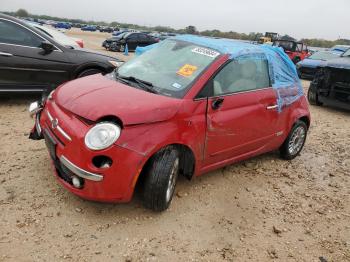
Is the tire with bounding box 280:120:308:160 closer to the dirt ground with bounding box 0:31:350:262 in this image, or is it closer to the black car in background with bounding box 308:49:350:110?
the dirt ground with bounding box 0:31:350:262

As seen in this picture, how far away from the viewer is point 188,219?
12.2 feet

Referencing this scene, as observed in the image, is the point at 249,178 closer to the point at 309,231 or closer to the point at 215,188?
→ the point at 215,188

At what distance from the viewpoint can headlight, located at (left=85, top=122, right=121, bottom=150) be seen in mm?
3146

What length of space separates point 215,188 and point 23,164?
2233 millimetres

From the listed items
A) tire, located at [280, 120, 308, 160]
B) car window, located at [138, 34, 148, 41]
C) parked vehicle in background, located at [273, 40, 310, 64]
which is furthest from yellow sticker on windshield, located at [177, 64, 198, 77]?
car window, located at [138, 34, 148, 41]

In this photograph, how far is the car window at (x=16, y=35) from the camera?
645cm

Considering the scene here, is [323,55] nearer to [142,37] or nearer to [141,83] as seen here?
[142,37]

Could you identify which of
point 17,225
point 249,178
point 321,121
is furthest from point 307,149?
point 17,225

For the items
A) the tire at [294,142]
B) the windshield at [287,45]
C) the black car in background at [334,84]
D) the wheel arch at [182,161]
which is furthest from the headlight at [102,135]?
the windshield at [287,45]

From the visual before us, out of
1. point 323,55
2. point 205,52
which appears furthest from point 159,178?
point 323,55

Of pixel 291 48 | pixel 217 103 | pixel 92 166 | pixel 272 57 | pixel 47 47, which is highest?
pixel 272 57

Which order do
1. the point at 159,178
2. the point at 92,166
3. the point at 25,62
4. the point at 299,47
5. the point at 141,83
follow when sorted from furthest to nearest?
the point at 299,47 → the point at 25,62 → the point at 141,83 → the point at 159,178 → the point at 92,166

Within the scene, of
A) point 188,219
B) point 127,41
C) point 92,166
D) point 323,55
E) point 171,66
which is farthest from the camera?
point 127,41

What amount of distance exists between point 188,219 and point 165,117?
3.38ft
